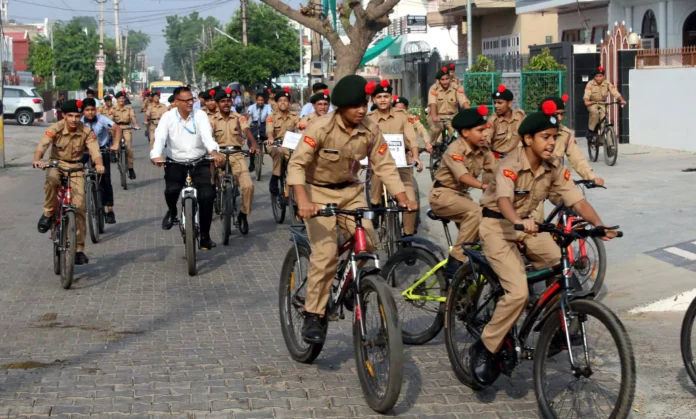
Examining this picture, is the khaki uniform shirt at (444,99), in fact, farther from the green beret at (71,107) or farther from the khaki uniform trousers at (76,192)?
the khaki uniform trousers at (76,192)

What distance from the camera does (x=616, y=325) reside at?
5.02m

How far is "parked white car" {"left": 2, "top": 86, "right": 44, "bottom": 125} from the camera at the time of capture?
45125mm

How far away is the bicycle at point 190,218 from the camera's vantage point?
1066cm

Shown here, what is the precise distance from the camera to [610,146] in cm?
1934

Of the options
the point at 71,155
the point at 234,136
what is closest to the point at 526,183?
the point at 71,155

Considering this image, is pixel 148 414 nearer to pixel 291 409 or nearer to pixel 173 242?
pixel 291 409

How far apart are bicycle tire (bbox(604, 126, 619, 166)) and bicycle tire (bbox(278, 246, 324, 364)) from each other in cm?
1296

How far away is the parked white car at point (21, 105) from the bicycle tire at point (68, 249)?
3683cm

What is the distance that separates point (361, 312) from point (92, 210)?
7658 millimetres

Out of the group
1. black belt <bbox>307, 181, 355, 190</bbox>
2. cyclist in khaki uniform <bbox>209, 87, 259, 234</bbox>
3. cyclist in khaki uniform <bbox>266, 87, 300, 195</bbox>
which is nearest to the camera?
black belt <bbox>307, 181, 355, 190</bbox>

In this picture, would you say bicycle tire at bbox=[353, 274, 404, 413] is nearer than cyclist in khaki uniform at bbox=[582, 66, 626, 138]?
Yes

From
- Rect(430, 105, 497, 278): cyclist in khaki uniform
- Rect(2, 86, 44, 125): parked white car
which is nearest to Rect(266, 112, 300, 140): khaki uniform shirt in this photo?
Rect(430, 105, 497, 278): cyclist in khaki uniform

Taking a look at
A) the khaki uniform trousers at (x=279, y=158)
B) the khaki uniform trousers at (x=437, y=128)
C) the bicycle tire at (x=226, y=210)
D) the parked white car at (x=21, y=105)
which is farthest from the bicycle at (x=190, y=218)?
the parked white car at (x=21, y=105)

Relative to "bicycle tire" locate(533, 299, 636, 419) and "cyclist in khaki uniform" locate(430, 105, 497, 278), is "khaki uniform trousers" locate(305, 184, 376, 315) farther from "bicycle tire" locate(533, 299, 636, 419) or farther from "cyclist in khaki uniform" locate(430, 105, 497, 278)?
"cyclist in khaki uniform" locate(430, 105, 497, 278)
